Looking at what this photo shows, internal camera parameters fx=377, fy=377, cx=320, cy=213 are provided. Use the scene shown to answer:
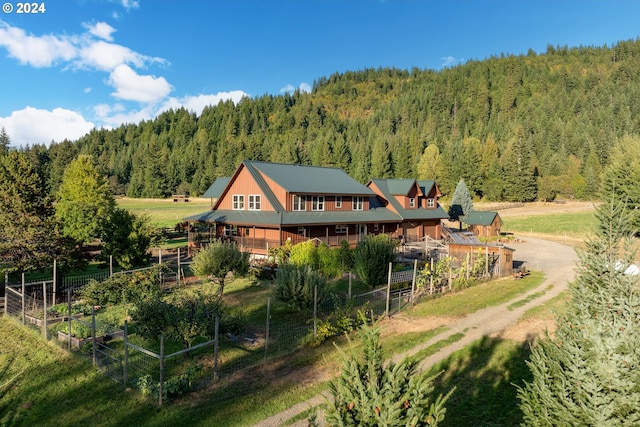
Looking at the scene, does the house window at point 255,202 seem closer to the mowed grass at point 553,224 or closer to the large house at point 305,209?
the large house at point 305,209

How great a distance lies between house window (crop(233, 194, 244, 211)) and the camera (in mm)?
37250

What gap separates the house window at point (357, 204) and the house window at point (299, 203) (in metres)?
5.99

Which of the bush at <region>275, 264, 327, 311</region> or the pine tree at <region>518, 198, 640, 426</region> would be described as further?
the bush at <region>275, 264, 327, 311</region>

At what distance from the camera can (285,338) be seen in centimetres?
1505

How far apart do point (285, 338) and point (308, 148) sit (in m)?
131

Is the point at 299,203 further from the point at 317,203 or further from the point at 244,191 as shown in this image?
the point at 244,191

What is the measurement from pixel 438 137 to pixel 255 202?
4410 inches

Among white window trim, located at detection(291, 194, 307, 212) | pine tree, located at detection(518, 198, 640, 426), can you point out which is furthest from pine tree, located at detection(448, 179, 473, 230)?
pine tree, located at detection(518, 198, 640, 426)

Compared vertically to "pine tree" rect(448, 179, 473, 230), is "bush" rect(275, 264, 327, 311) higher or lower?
lower

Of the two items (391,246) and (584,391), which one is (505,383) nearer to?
(584,391)

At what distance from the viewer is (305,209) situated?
3569 cm

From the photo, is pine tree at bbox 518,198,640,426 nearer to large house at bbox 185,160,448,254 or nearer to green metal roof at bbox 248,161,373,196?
large house at bbox 185,160,448,254

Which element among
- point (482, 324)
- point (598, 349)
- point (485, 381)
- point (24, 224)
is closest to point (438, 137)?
point (482, 324)

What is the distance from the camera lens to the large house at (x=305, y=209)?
111 feet
